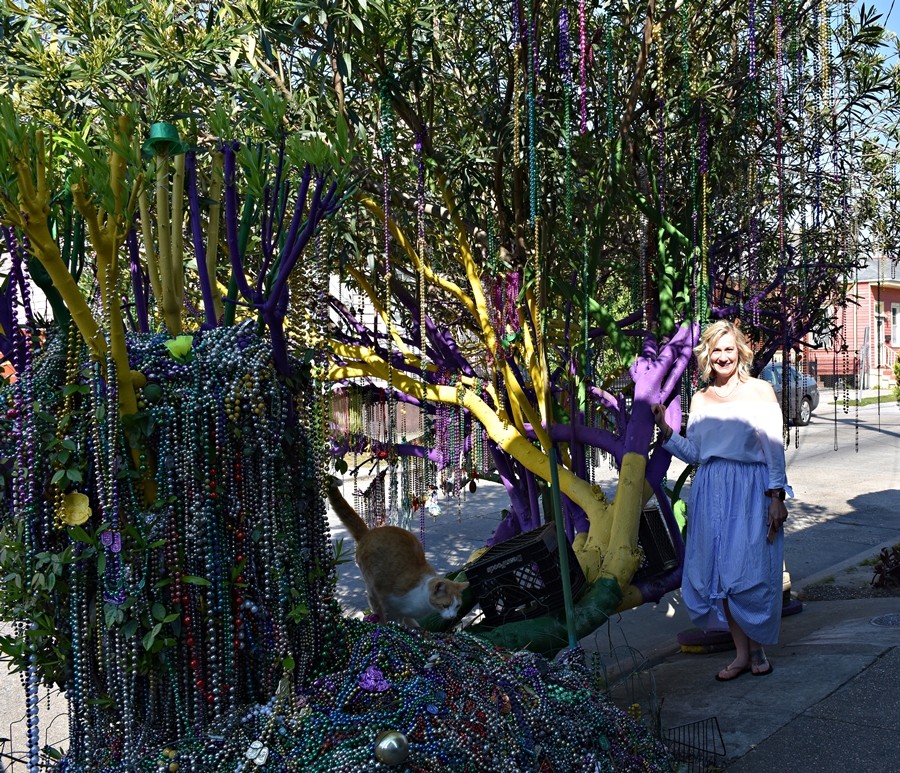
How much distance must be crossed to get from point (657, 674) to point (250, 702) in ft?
8.86

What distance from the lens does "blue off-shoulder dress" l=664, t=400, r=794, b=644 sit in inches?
157

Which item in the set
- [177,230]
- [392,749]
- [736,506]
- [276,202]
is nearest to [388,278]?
Answer: [276,202]

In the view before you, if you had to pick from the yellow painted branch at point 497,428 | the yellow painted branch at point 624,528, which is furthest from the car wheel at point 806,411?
the yellow painted branch at point 624,528

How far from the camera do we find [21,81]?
14.6ft

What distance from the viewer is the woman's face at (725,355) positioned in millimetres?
4176

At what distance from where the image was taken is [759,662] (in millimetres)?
4121

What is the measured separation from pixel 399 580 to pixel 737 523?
171 cm

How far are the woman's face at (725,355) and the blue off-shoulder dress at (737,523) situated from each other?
0.17m

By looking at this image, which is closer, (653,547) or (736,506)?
(736,506)

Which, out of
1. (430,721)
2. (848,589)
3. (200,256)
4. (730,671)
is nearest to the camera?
(430,721)

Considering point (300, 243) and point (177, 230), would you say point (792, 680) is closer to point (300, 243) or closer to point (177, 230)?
point (300, 243)

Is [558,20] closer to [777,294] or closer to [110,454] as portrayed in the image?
[777,294]

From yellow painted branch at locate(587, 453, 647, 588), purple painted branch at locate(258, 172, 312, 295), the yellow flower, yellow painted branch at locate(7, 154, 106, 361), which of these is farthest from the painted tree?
the yellow flower

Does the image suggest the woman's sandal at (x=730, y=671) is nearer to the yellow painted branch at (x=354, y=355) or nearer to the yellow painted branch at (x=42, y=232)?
the yellow painted branch at (x=354, y=355)
